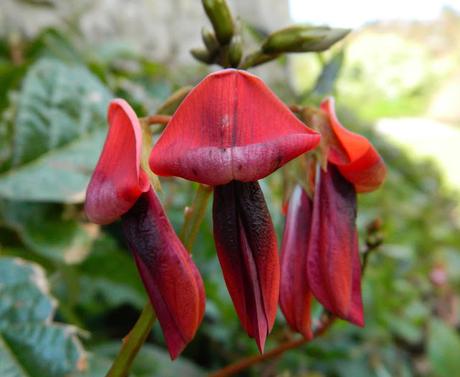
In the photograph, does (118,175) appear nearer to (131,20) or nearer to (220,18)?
(220,18)

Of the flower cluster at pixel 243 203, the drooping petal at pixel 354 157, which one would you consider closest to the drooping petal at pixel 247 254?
the flower cluster at pixel 243 203

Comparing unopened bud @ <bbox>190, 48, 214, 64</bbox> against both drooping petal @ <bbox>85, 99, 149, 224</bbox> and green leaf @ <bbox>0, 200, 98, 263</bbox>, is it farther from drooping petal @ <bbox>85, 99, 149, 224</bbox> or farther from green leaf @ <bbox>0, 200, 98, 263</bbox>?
green leaf @ <bbox>0, 200, 98, 263</bbox>

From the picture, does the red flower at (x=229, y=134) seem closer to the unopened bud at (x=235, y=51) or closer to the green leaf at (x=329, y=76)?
the unopened bud at (x=235, y=51)

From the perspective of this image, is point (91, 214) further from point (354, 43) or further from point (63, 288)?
point (354, 43)

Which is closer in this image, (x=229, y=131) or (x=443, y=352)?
(x=229, y=131)

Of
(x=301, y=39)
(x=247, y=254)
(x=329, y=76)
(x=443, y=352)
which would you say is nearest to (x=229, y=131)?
(x=247, y=254)
